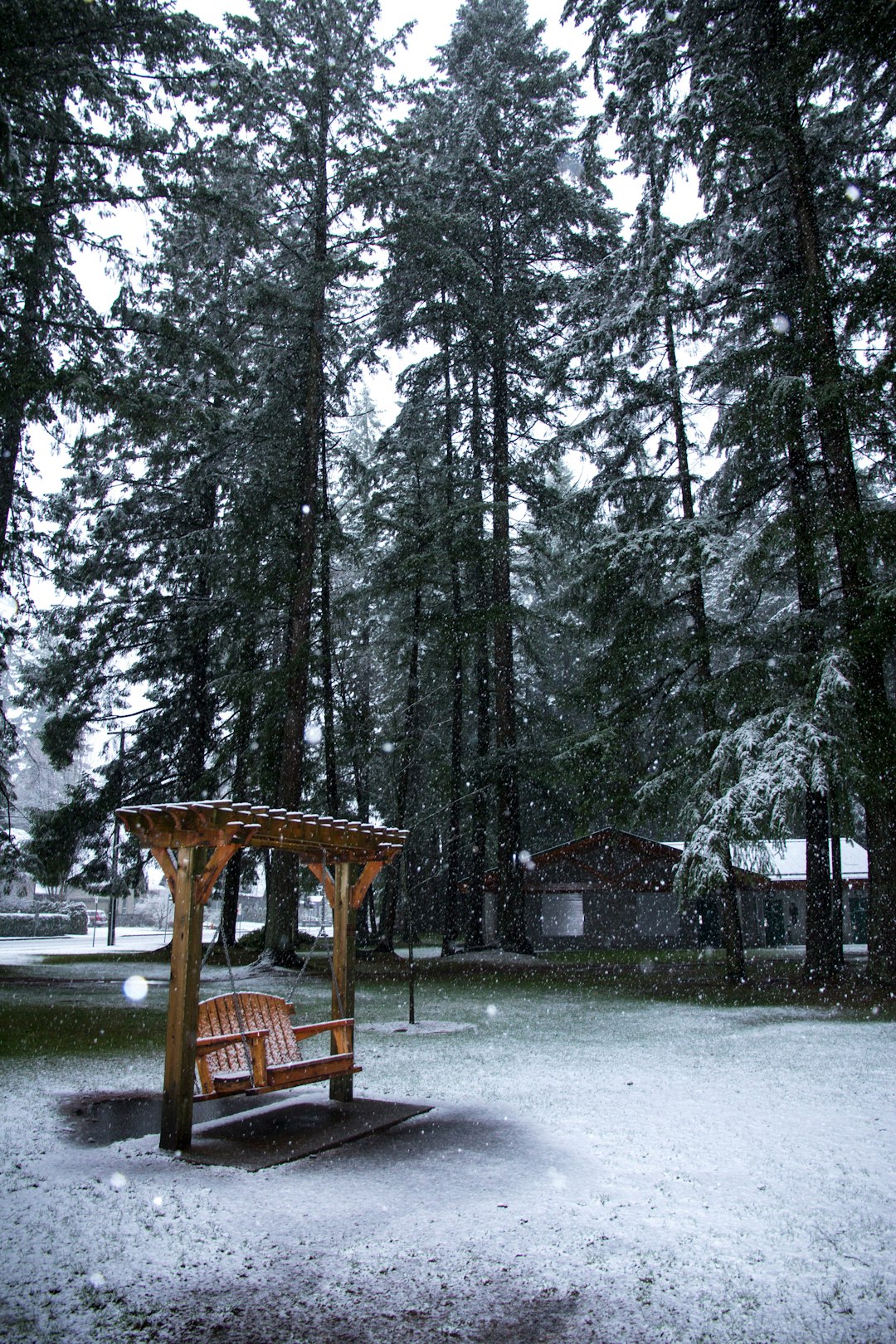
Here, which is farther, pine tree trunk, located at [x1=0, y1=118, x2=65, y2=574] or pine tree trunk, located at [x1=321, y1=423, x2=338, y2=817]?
pine tree trunk, located at [x1=321, y1=423, x2=338, y2=817]

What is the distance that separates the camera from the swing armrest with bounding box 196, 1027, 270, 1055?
255 inches

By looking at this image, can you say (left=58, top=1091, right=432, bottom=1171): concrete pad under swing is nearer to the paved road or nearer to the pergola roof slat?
the pergola roof slat

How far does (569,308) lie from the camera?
2083cm

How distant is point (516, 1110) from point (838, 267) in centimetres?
1634

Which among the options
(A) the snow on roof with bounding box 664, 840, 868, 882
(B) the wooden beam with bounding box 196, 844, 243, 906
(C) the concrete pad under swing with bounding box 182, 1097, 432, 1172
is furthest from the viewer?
(A) the snow on roof with bounding box 664, 840, 868, 882

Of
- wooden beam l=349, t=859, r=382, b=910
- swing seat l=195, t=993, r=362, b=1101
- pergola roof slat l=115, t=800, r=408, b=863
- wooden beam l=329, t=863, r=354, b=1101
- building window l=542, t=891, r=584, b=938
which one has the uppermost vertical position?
pergola roof slat l=115, t=800, r=408, b=863

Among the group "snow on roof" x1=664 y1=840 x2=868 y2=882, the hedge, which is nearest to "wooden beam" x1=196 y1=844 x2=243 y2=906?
"snow on roof" x1=664 y1=840 x2=868 y2=882

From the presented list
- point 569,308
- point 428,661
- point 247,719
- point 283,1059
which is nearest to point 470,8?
point 569,308

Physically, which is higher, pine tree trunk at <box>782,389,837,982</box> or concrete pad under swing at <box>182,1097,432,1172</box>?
pine tree trunk at <box>782,389,837,982</box>

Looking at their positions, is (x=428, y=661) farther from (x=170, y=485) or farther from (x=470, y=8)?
(x=470, y=8)

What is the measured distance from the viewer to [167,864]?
21.2 ft

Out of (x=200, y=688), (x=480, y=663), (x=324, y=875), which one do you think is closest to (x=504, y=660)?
(x=480, y=663)

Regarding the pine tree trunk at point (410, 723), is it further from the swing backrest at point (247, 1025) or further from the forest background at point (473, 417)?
the swing backrest at point (247, 1025)

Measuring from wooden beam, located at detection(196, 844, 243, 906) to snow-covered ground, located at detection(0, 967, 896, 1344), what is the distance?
1.73 metres
